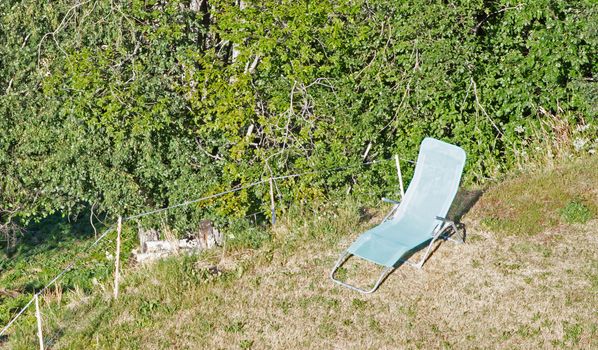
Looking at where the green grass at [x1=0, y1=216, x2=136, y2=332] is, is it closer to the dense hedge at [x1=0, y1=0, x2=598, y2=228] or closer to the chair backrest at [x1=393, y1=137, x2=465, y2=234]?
the dense hedge at [x1=0, y1=0, x2=598, y2=228]

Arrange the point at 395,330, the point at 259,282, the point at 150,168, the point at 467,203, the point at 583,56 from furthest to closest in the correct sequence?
the point at 150,168, the point at 583,56, the point at 467,203, the point at 259,282, the point at 395,330

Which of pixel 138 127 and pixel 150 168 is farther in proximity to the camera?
pixel 150 168

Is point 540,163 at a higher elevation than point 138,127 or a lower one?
lower

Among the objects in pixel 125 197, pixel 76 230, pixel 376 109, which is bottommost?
pixel 76 230

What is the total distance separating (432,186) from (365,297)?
1.44m

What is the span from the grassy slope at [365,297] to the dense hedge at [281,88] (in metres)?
1.76

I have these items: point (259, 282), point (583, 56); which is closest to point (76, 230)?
point (259, 282)

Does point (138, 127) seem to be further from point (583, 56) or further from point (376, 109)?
point (583, 56)

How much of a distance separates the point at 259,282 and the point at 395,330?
→ 148 cm

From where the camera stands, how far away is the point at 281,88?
10609 mm

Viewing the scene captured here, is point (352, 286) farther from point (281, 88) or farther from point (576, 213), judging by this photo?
point (281, 88)

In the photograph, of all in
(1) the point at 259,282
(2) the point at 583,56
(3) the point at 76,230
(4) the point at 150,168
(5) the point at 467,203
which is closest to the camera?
(1) the point at 259,282

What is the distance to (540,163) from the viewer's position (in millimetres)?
10094

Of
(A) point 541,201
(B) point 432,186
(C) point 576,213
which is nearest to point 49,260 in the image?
(B) point 432,186
